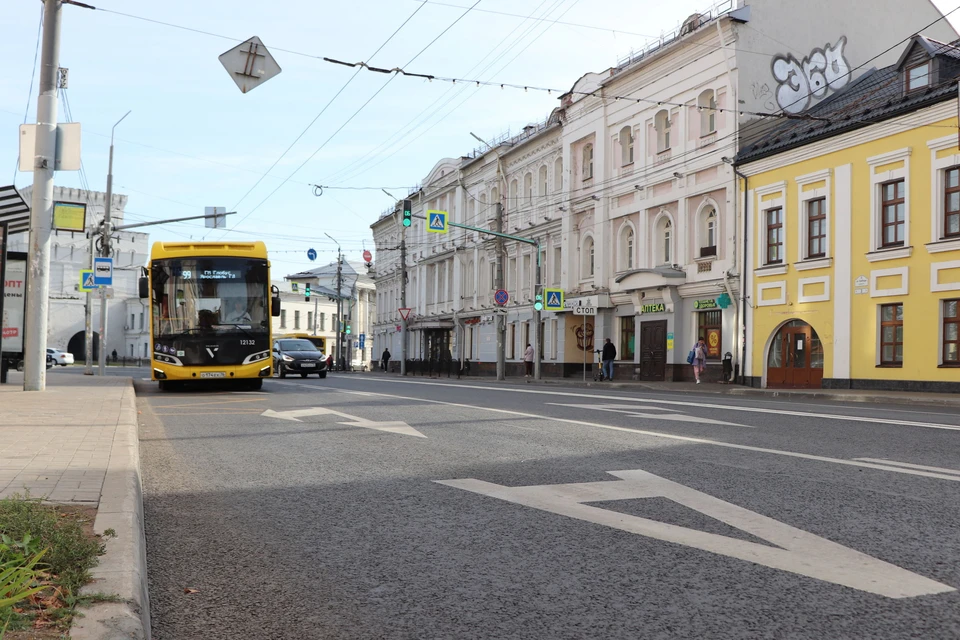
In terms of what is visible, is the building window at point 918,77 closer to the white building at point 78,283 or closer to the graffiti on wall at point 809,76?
the graffiti on wall at point 809,76

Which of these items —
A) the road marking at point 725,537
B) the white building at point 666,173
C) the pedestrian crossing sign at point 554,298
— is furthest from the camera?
the pedestrian crossing sign at point 554,298

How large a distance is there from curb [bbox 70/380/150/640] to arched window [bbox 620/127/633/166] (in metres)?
33.2

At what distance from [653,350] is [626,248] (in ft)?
15.8

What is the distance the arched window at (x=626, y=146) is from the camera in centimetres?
3728

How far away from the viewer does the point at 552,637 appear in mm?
3223

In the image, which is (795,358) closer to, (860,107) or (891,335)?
(891,335)

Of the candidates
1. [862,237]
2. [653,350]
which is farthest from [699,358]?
[862,237]

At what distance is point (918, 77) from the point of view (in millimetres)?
24719

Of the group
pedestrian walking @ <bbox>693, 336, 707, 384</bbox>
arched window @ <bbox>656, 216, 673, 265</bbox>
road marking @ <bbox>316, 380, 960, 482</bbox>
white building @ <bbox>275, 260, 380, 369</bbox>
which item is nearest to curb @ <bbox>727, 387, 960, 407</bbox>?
pedestrian walking @ <bbox>693, 336, 707, 384</bbox>

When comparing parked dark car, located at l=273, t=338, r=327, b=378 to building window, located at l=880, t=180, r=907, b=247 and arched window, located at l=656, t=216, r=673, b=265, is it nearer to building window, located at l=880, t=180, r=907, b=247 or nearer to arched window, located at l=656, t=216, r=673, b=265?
arched window, located at l=656, t=216, r=673, b=265

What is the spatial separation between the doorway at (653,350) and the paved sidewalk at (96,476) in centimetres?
2396

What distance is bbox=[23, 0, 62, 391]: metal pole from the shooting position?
1534 centimetres

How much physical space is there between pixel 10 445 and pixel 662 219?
1173 inches

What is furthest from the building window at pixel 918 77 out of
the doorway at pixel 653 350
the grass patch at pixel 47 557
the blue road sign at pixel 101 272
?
the grass patch at pixel 47 557
